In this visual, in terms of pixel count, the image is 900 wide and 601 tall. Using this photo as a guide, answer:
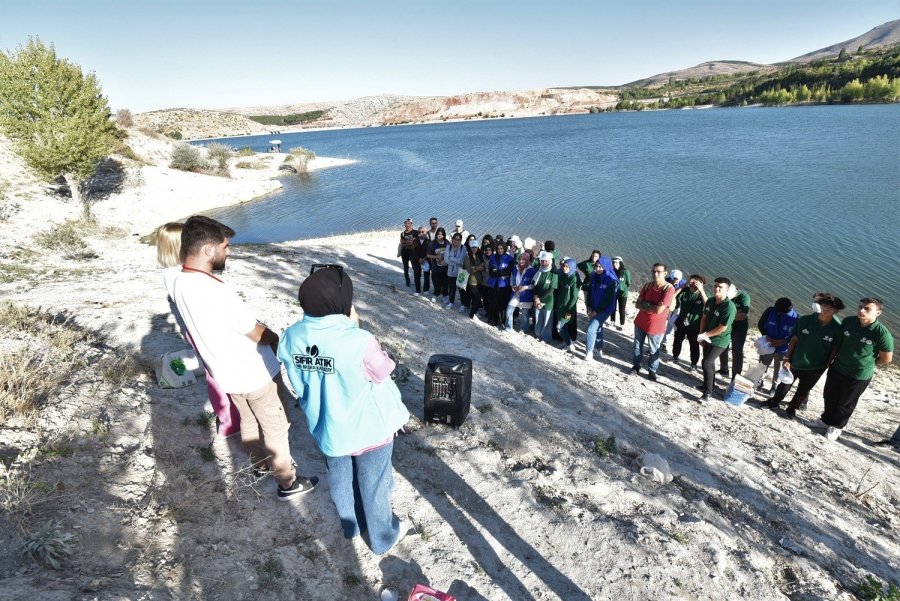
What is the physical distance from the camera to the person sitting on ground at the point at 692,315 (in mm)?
7113

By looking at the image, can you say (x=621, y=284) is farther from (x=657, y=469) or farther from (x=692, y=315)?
(x=657, y=469)

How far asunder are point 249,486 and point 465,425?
2301 mm

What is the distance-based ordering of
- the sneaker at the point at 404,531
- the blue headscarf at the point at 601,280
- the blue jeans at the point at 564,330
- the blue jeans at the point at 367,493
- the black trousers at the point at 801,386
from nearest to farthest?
the blue jeans at the point at 367,493 → the sneaker at the point at 404,531 → the black trousers at the point at 801,386 → the blue headscarf at the point at 601,280 → the blue jeans at the point at 564,330

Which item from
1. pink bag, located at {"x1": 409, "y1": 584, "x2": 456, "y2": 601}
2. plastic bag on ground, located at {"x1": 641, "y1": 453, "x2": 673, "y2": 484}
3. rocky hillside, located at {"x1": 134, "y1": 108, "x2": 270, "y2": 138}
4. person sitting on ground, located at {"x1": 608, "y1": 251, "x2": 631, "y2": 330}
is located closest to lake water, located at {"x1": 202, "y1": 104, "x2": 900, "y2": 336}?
person sitting on ground, located at {"x1": 608, "y1": 251, "x2": 631, "y2": 330}

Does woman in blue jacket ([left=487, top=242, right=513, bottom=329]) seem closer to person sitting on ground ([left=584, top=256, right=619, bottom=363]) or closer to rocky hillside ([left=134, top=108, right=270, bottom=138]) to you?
person sitting on ground ([left=584, top=256, right=619, bottom=363])

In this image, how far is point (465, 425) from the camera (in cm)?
490

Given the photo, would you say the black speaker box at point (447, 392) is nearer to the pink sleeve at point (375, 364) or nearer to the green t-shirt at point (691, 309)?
the pink sleeve at point (375, 364)

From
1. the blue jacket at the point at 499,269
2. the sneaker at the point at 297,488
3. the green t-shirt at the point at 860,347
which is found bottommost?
the sneaker at the point at 297,488

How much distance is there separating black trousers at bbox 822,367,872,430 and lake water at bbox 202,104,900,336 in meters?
6.26

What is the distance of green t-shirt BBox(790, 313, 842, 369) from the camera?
553cm

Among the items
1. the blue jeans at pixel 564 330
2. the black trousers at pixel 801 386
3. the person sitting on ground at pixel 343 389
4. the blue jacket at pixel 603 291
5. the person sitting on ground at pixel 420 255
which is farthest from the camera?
the person sitting on ground at pixel 420 255

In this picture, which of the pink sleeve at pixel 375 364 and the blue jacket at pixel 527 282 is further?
the blue jacket at pixel 527 282

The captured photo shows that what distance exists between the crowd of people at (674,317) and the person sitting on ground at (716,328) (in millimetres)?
14

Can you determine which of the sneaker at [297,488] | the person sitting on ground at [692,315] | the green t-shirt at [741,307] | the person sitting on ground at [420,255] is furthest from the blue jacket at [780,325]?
the sneaker at [297,488]
